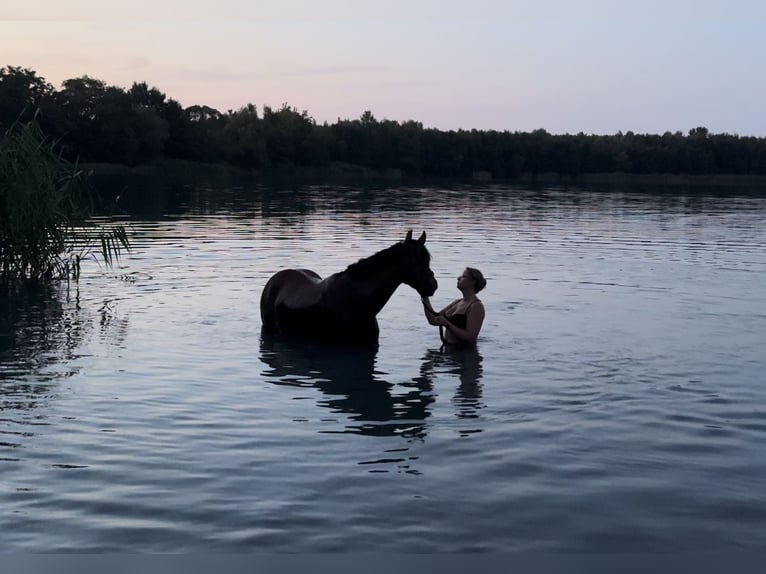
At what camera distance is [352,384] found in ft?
34.3

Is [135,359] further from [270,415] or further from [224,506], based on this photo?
[224,506]

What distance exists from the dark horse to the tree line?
266ft

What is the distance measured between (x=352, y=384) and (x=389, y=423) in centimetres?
172

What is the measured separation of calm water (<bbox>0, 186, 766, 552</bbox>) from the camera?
235 inches

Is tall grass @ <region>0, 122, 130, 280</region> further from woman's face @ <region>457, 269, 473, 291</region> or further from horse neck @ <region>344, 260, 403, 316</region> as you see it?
woman's face @ <region>457, 269, 473, 291</region>

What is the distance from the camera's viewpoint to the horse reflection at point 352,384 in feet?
29.0

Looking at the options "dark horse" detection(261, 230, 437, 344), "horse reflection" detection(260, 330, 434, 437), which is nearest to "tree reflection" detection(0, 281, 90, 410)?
"horse reflection" detection(260, 330, 434, 437)

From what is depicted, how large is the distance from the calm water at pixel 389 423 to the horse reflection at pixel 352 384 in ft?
0.13

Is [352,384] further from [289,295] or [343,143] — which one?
[343,143]

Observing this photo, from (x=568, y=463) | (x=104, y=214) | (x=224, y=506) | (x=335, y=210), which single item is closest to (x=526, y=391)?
(x=568, y=463)

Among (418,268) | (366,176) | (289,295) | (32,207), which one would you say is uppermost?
(366,176)

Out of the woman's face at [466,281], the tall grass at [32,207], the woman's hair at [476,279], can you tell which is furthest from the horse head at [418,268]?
the tall grass at [32,207]

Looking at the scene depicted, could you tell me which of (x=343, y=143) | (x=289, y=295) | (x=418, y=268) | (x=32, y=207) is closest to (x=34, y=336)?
(x=289, y=295)

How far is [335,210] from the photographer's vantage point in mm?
43062
